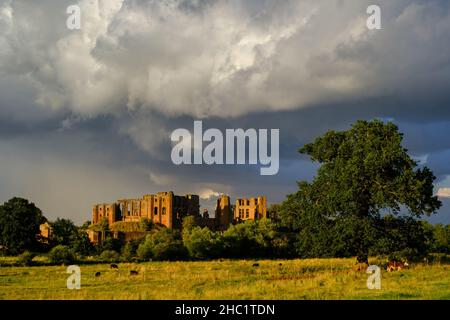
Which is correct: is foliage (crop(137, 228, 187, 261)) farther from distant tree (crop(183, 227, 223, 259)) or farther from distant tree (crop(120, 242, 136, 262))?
distant tree (crop(120, 242, 136, 262))

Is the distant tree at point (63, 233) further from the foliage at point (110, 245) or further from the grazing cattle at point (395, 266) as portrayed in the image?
the grazing cattle at point (395, 266)

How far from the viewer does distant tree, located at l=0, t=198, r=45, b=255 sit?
80562 millimetres

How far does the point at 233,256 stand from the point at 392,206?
3972 cm

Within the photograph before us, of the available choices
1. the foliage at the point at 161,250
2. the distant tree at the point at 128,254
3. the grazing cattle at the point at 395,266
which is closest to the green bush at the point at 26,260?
the distant tree at the point at 128,254

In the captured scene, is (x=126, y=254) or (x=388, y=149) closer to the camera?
(x=388, y=149)

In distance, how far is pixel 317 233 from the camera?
4272 centimetres

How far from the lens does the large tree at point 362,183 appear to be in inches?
1602

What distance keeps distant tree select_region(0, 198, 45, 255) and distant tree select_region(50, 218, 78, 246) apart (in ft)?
12.8

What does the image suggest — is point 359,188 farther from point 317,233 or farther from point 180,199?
point 180,199

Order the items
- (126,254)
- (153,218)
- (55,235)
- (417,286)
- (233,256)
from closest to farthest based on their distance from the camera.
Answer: (417,286), (126,254), (233,256), (55,235), (153,218)

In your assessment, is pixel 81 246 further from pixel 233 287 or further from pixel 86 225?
pixel 86 225

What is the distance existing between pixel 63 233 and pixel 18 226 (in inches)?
432

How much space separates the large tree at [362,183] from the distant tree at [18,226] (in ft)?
164
